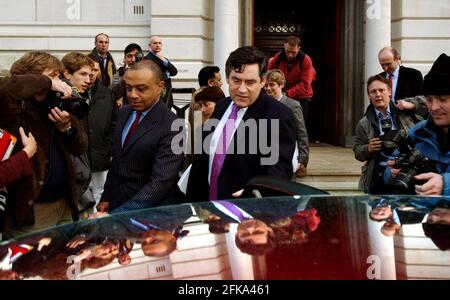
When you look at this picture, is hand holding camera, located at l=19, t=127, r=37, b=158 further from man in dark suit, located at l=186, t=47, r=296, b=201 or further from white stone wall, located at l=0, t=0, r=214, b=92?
white stone wall, located at l=0, t=0, r=214, b=92

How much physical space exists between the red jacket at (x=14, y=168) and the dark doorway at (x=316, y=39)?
35.3ft

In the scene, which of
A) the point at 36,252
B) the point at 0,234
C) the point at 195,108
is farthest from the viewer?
the point at 195,108

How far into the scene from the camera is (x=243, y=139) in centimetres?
368

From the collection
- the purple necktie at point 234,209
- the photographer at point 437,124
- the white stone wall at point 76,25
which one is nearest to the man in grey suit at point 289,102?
the photographer at point 437,124

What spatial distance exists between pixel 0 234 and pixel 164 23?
8.86 meters

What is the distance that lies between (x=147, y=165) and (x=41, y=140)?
2.27 ft

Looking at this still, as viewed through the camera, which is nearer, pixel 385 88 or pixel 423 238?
pixel 423 238

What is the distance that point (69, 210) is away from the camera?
423cm

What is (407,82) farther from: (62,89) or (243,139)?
(62,89)

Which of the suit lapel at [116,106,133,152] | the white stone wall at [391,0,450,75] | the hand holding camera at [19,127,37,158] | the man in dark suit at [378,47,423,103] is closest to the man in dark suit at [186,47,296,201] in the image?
the suit lapel at [116,106,133,152]

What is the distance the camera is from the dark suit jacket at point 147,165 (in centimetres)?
370

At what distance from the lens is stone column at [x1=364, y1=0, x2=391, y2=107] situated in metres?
12.2
